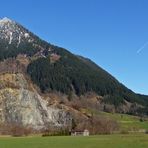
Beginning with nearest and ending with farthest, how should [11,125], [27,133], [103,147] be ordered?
[103,147]
[27,133]
[11,125]

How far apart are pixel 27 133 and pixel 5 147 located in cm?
10444

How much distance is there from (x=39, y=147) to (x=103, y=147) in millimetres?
11663

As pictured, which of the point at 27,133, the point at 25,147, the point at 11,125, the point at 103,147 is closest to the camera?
the point at 103,147

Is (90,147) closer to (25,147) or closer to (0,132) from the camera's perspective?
(25,147)

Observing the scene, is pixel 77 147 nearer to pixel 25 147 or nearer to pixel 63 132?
pixel 25 147

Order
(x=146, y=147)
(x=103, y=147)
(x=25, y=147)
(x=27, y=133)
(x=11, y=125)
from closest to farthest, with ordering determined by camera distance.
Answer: (x=146, y=147)
(x=103, y=147)
(x=25, y=147)
(x=27, y=133)
(x=11, y=125)

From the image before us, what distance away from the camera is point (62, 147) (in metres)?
80.1

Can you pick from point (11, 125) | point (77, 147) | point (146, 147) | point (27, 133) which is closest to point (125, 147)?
point (146, 147)

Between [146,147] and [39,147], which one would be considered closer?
[146,147]

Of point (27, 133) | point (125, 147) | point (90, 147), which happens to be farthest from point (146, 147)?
point (27, 133)

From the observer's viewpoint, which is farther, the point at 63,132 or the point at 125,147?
the point at 63,132

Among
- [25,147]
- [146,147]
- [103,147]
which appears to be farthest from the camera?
[25,147]

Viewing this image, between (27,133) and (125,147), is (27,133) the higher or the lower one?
the higher one

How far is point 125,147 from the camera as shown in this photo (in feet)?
243
